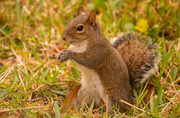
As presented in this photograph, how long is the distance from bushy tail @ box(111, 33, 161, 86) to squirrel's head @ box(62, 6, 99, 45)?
0.45 m

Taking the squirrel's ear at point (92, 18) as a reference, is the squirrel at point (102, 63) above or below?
below

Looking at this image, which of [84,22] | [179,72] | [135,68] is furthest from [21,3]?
[179,72]

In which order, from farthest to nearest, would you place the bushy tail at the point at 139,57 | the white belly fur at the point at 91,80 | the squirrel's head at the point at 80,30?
1. the bushy tail at the point at 139,57
2. the white belly fur at the point at 91,80
3. the squirrel's head at the point at 80,30

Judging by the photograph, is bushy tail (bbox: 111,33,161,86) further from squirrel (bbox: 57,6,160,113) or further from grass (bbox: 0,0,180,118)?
grass (bbox: 0,0,180,118)

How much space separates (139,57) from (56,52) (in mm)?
1093

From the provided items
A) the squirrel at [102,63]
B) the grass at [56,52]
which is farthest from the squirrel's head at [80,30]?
the grass at [56,52]

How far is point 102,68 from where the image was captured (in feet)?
7.10

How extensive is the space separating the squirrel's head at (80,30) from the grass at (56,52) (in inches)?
21.9

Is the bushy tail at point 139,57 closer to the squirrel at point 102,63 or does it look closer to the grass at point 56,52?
the squirrel at point 102,63

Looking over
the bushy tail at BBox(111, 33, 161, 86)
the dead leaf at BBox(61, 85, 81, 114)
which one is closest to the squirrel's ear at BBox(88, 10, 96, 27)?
the bushy tail at BBox(111, 33, 161, 86)

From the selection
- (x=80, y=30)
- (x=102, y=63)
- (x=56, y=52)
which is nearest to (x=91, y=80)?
(x=102, y=63)

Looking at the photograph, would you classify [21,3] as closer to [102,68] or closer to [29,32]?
[29,32]

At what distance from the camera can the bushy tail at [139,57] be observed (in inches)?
91.5

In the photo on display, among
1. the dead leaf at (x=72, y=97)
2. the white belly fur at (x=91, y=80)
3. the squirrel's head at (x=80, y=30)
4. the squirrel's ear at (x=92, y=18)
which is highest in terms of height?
the squirrel's ear at (x=92, y=18)
